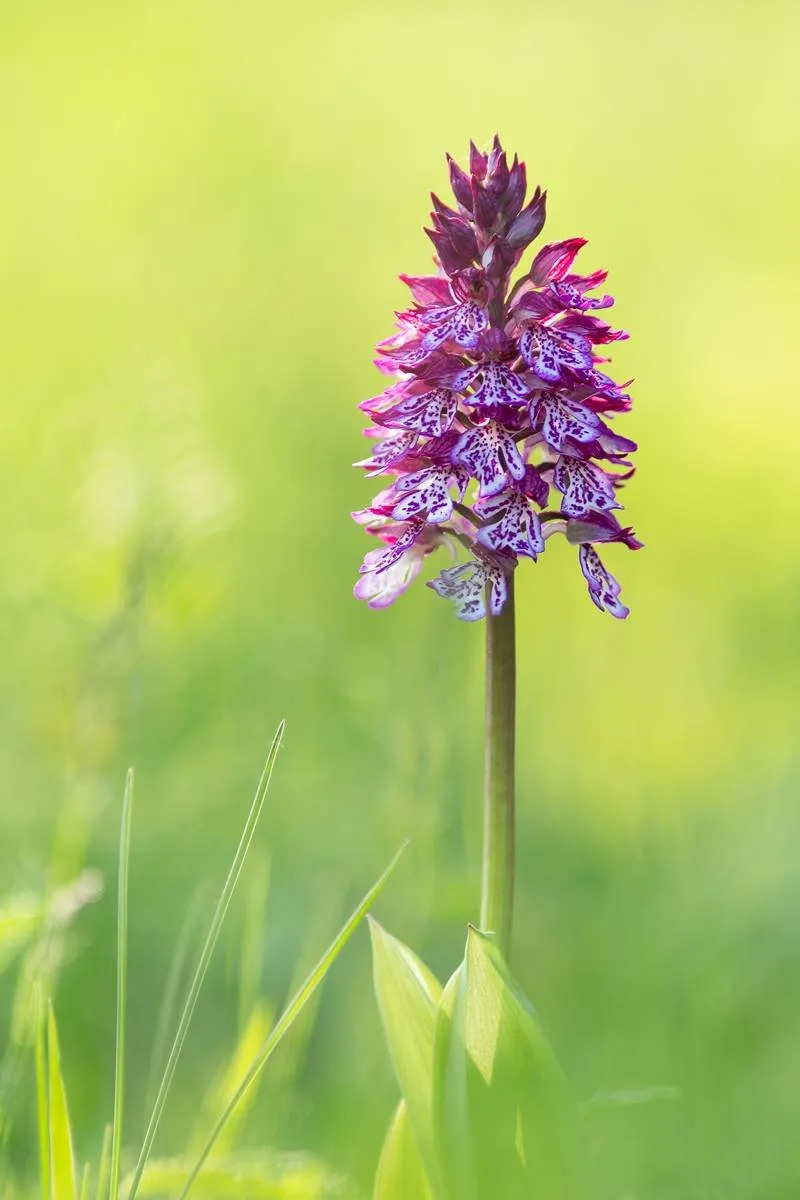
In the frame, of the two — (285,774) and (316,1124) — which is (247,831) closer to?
(316,1124)

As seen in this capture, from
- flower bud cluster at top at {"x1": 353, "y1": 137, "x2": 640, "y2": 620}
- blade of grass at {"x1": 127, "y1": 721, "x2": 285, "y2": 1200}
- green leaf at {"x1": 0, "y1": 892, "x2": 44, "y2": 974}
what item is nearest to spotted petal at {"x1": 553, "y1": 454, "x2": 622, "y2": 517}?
flower bud cluster at top at {"x1": 353, "y1": 137, "x2": 640, "y2": 620}

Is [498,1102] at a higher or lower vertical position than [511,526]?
lower

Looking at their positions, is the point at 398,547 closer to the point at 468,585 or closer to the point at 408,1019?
the point at 468,585


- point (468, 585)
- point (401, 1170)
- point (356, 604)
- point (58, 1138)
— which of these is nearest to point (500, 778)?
point (468, 585)

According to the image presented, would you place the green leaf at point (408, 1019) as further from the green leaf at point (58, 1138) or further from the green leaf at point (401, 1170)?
the green leaf at point (58, 1138)

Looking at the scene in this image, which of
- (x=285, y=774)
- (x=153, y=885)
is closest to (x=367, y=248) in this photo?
(x=285, y=774)
